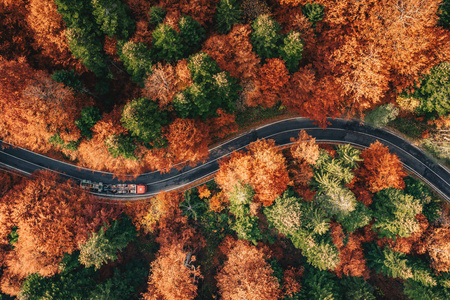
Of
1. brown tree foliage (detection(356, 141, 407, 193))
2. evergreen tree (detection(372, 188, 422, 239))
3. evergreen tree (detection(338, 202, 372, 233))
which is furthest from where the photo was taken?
brown tree foliage (detection(356, 141, 407, 193))

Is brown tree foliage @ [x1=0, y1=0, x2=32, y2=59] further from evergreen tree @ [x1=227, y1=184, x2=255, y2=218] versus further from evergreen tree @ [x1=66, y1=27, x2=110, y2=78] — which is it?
evergreen tree @ [x1=227, y1=184, x2=255, y2=218]

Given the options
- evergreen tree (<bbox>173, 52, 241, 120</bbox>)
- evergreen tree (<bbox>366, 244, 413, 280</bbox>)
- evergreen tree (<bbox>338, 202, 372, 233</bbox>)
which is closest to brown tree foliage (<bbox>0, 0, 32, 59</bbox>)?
evergreen tree (<bbox>173, 52, 241, 120</bbox>)

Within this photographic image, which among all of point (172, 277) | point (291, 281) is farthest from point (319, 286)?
point (172, 277)

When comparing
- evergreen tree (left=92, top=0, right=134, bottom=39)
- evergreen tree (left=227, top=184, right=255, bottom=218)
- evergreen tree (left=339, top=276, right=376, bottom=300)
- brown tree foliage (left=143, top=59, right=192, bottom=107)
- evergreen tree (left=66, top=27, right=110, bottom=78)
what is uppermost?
evergreen tree (left=92, top=0, right=134, bottom=39)

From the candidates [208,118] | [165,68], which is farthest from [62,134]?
[208,118]

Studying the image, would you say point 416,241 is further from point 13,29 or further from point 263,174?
point 13,29

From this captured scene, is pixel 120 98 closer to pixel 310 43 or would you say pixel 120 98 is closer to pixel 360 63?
pixel 310 43
